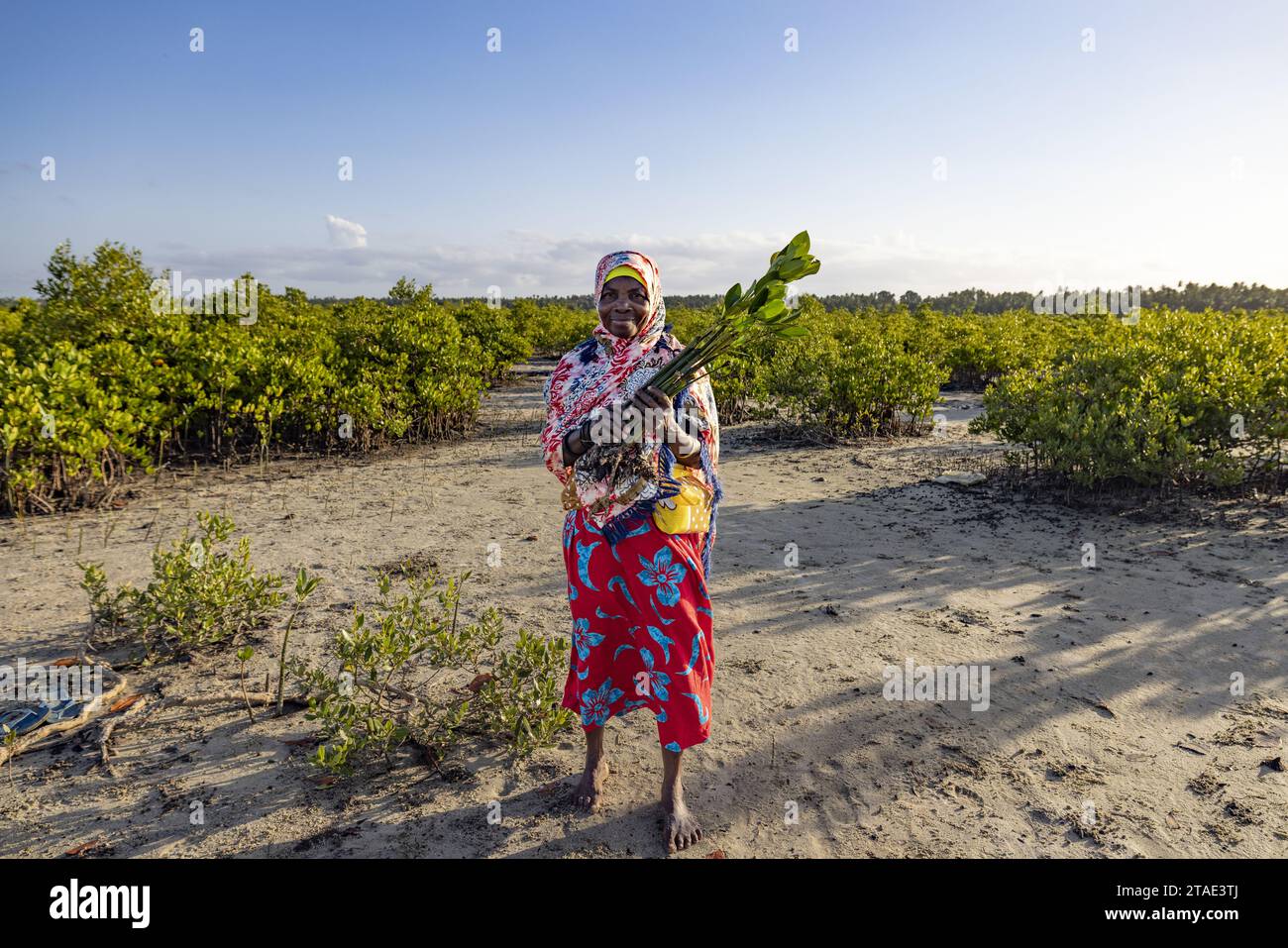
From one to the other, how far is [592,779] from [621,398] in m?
1.53

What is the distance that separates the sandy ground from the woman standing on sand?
572 mm

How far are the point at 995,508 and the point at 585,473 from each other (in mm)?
5677

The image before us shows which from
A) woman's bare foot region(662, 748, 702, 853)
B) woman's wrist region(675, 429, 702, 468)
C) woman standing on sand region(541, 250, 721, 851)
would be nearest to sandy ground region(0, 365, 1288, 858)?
woman's bare foot region(662, 748, 702, 853)

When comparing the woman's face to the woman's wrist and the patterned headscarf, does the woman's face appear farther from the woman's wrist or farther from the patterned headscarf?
the woman's wrist

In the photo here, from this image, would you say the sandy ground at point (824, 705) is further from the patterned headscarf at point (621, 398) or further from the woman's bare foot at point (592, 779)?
the patterned headscarf at point (621, 398)

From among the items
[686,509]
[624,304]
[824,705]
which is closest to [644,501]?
[686,509]

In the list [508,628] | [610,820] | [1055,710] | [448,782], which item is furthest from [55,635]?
[1055,710]

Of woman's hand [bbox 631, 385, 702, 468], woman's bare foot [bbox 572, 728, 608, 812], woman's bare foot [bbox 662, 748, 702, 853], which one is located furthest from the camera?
woman's bare foot [bbox 572, 728, 608, 812]

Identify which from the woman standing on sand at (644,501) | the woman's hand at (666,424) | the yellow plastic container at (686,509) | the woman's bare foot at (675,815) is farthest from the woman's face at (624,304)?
the woman's bare foot at (675,815)

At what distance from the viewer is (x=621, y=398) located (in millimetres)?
2400

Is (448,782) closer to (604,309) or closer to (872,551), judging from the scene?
(604,309)

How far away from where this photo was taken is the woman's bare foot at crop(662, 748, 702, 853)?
8.31 ft

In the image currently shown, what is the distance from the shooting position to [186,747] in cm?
307

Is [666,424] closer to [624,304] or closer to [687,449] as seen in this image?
[687,449]
